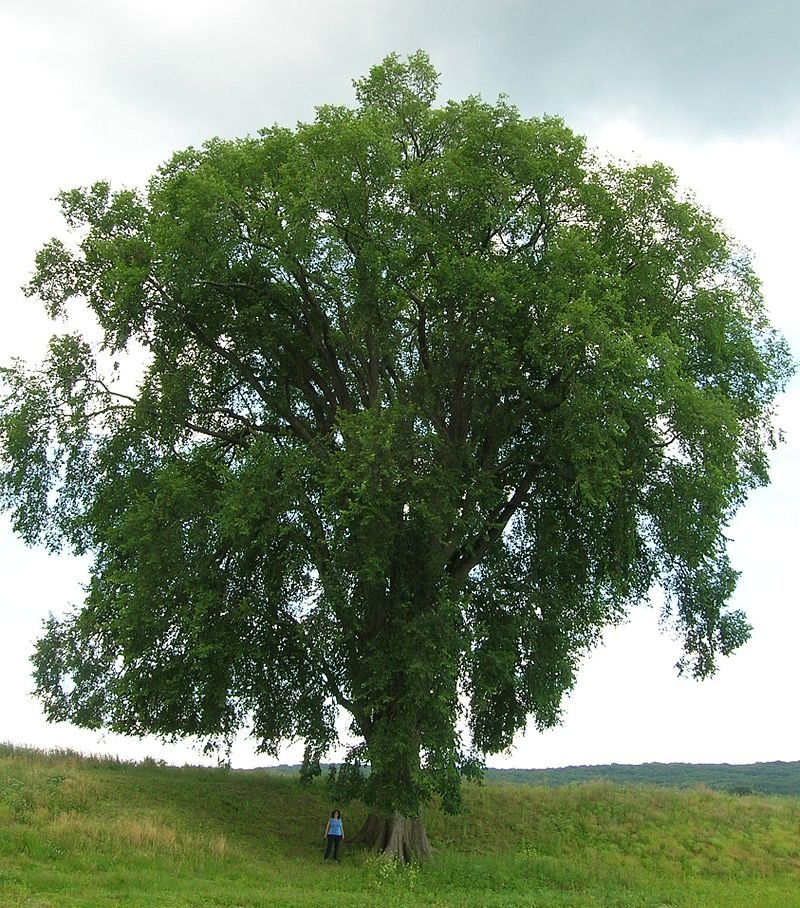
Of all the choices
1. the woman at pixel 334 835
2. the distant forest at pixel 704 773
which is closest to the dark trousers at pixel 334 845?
the woman at pixel 334 835

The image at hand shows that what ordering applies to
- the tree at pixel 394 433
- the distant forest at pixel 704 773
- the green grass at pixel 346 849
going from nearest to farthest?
the green grass at pixel 346 849, the tree at pixel 394 433, the distant forest at pixel 704 773

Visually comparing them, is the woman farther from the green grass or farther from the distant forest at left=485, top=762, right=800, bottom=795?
the distant forest at left=485, top=762, right=800, bottom=795

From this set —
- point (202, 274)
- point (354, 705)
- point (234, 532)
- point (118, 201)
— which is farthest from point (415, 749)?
point (118, 201)

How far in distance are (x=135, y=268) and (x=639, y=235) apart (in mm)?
13322

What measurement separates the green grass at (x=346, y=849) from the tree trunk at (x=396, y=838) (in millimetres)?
524

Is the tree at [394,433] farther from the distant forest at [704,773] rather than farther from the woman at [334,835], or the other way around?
the distant forest at [704,773]

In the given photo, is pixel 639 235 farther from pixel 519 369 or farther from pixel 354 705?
pixel 354 705

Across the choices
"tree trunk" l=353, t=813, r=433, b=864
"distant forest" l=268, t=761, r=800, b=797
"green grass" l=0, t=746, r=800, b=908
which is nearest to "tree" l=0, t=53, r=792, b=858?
"tree trunk" l=353, t=813, r=433, b=864

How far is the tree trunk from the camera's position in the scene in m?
22.6

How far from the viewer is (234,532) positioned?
21.7 m

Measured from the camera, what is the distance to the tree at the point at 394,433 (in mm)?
21609

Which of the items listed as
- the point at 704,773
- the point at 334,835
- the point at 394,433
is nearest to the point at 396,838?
the point at 334,835

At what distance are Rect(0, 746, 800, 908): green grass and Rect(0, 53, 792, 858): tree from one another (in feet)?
6.94

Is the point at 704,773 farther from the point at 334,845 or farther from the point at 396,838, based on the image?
the point at 334,845
